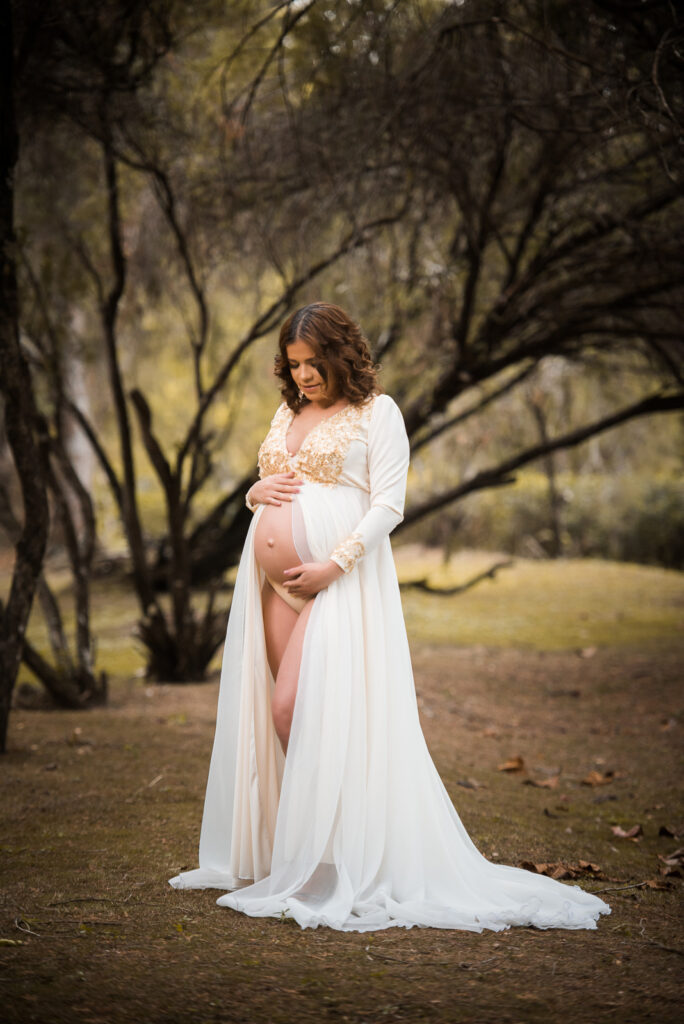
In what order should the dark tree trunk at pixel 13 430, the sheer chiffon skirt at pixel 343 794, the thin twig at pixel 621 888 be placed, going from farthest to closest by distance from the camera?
the dark tree trunk at pixel 13 430, the thin twig at pixel 621 888, the sheer chiffon skirt at pixel 343 794

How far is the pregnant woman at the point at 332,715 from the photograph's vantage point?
10.1 ft

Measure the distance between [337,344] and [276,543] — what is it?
2.39 feet

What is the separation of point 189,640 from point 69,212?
155 inches

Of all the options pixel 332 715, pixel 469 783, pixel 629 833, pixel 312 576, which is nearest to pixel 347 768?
pixel 332 715

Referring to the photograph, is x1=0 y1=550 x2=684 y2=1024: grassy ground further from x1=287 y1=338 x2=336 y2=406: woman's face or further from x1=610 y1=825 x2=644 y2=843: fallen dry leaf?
x1=287 y1=338 x2=336 y2=406: woman's face

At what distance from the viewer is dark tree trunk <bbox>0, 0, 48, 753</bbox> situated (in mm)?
4828

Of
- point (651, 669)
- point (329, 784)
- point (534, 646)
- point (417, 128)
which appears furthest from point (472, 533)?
point (329, 784)

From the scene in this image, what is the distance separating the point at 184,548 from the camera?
24.8ft

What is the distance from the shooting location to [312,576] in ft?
10.5

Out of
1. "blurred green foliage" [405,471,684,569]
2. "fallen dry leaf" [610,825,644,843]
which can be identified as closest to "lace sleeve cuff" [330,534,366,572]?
"fallen dry leaf" [610,825,644,843]

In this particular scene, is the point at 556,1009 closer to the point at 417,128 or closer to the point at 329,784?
the point at 329,784

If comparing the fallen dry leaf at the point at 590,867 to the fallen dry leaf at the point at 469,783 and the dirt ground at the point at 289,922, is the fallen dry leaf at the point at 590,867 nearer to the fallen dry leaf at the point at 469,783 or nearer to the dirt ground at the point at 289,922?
the dirt ground at the point at 289,922

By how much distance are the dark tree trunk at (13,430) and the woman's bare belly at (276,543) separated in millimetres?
2034

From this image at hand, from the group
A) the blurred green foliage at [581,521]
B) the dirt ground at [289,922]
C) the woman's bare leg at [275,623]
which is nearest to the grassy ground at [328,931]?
the dirt ground at [289,922]
